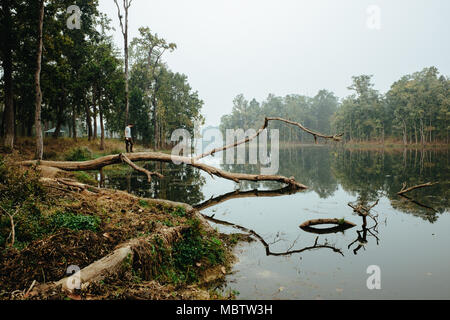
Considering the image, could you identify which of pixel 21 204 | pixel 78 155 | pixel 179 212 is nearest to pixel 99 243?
pixel 21 204

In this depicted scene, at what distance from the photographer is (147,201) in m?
9.65

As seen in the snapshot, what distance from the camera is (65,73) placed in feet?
76.9

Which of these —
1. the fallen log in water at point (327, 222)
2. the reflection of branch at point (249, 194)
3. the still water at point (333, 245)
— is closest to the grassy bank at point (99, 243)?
the still water at point (333, 245)

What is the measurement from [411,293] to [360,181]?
47.8ft

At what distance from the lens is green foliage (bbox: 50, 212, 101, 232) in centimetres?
621

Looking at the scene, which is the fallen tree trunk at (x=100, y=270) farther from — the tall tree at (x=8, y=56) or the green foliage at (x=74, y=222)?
the tall tree at (x=8, y=56)

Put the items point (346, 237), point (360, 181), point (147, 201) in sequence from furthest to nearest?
point (360, 181)
point (147, 201)
point (346, 237)

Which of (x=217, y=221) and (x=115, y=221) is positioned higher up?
(x=115, y=221)

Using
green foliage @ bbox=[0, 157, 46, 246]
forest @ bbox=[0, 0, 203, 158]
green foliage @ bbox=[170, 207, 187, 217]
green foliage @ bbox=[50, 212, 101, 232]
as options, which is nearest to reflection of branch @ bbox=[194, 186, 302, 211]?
green foliage @ bbox=[170, 207, 187, 217]

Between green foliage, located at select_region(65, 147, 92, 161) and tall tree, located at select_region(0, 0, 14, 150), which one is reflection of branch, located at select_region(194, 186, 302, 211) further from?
tall tree, located at select_region(0, 0, 14, 150)

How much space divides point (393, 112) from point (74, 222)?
3675 inches
